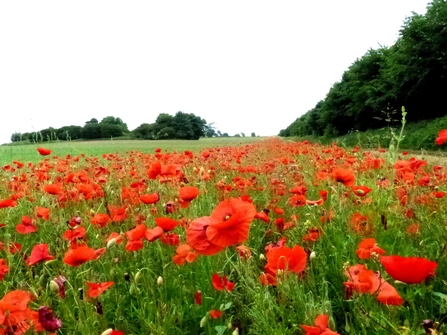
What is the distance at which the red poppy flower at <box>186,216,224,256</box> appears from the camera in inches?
50.9

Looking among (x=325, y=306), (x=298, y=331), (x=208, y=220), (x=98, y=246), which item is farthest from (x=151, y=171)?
(x=325, y=306)

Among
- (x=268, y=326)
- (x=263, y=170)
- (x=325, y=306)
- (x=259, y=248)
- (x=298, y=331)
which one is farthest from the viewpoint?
(x=263, y=170)

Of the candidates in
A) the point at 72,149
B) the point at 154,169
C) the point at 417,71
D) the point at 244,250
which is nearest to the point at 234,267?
the point at 244,250

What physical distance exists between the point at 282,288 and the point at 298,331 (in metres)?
0.21

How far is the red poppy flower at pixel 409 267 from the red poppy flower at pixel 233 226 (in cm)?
39

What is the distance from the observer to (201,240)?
132 centimetres

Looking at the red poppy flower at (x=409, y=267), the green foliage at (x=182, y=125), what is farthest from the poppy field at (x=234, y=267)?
the green foliage at (x=182, y=125)

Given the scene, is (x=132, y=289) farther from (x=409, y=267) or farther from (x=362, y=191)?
(x=362, y=191)

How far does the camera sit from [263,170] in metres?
4.32

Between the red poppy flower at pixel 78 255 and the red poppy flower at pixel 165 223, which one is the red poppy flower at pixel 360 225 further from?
the red poppy flower at pixel 78 255

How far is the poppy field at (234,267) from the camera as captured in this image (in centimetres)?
126

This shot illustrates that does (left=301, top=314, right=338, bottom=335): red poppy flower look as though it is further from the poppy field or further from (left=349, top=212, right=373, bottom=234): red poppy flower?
(left=349, top=212, right=373, bottom=234): red poppy flower

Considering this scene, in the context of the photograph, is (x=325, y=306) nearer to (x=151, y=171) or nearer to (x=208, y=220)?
(x=208, y=220)

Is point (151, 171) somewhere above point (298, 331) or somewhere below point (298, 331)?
above
